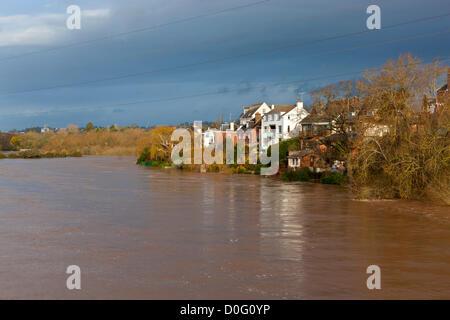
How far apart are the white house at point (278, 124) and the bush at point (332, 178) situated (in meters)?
25.2

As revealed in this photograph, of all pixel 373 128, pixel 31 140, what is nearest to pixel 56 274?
pixel 373 128

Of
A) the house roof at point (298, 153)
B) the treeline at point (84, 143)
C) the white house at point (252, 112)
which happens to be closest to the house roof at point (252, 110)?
the white house at point (252, 112)

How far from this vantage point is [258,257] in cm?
1759

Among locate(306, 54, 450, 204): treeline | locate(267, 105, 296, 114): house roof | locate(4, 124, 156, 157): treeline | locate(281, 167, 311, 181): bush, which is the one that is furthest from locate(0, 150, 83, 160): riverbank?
locate(306, 54, 450, 204): treeline

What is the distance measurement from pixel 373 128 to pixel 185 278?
24325 mm

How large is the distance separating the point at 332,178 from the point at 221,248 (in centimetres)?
3242

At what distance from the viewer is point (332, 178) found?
49.7 meters

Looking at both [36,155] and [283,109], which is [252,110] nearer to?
[283,109]

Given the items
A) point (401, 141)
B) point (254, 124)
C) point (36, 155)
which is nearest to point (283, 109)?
point (254, 124)

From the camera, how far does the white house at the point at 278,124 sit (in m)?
78.3

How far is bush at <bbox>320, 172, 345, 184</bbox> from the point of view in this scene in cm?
4863

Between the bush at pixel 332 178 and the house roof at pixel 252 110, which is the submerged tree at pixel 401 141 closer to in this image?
the bush at pixel 332 178

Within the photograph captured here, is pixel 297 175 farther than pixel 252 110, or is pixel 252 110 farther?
pixel 252 110

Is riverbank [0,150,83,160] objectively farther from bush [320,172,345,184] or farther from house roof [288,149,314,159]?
bush [320,172,345,184]
